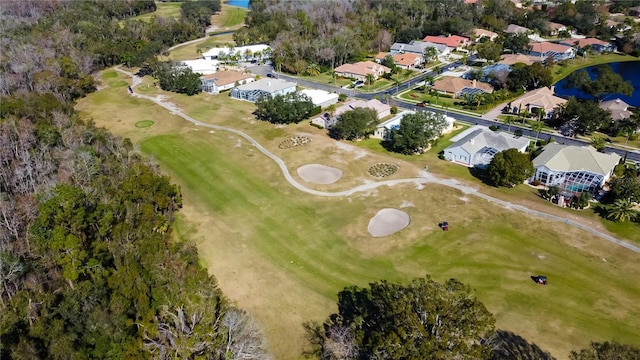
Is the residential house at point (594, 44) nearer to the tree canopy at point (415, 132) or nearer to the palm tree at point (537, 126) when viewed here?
the palm tree at point (537, 126)

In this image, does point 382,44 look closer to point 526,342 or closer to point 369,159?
point 369,159

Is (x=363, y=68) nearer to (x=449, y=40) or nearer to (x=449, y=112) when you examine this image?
(x=449, y=112)

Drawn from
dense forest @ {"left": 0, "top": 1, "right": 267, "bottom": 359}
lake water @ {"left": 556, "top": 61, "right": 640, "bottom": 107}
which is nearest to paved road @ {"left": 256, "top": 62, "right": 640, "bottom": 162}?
lake water @ {"left": 556, "top": 61, "right": 640, "bottom": 107}

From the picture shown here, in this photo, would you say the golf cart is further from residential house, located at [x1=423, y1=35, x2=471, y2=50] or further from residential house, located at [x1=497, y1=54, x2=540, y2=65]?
residential house, located at [x1=423, y1=35, x2=471, y2=50]

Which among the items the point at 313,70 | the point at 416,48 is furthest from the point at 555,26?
the point at 313,70

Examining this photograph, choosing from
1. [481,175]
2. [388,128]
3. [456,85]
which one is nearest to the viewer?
[481,175]

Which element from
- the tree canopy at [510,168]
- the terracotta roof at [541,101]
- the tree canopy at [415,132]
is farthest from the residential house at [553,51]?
the tree canopy at [510,168]
